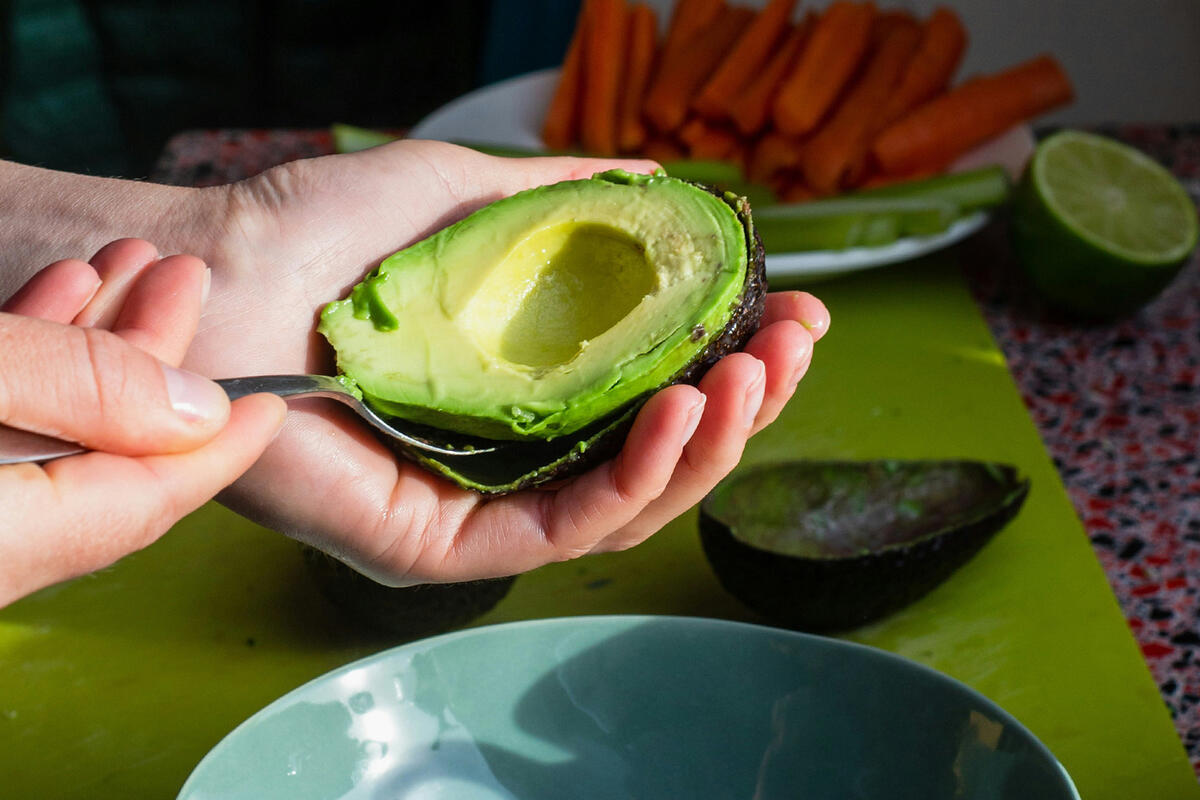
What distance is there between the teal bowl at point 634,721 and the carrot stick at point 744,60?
1178 millimetres

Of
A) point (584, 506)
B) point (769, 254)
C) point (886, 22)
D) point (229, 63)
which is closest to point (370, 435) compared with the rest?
point (584, 506)

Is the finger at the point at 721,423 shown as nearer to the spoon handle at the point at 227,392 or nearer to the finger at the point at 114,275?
the spoon handle at the point at 227,392

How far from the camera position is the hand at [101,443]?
0.55m

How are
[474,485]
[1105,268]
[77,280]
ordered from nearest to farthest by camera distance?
[77,280]
[474,485]
[1105,268]

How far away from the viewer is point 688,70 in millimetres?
1932

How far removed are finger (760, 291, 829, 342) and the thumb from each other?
1.64ft

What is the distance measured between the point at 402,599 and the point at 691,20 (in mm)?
1469

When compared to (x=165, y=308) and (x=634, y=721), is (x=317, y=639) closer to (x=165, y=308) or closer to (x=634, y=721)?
(x=634, y=721)

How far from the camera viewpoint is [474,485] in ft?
2.82

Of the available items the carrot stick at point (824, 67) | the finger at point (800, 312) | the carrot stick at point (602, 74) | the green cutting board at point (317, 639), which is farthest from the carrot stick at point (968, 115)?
the finger at point (800, 312)

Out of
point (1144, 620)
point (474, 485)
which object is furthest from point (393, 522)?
point (1144, 620)

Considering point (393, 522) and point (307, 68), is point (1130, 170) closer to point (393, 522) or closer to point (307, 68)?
point (393, 522)

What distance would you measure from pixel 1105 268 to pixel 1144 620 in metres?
0.57

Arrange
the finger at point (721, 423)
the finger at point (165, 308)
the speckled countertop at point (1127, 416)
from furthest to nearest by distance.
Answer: the speckled countertop at point (1127, 416), the finger at point (721, 423), the finger at point (165, 308)
